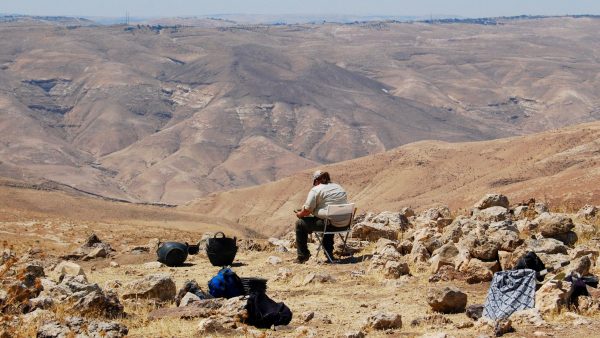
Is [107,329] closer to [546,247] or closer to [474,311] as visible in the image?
[474,311]

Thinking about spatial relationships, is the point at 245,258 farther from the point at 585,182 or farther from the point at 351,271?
the point at 585,182

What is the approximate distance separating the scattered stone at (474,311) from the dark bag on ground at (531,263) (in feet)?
3.96

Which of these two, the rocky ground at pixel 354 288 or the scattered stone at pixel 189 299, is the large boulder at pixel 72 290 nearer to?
the rocky ground at pixel 354 288

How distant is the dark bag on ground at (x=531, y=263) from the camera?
1012 cm

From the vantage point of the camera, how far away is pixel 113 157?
176500 millimetres

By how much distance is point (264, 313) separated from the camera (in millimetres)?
8859

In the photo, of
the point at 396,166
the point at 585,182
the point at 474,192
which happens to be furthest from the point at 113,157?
the point at 585,182

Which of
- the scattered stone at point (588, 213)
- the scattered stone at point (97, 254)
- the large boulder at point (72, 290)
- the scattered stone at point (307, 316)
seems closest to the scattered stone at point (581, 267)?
the scattered stone at point (307, 316)

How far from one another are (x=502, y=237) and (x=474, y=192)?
130 feet

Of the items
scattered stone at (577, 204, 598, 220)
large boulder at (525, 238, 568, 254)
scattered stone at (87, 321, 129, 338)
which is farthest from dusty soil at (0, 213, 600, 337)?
scattered stone at (577, 204, 598, 220)

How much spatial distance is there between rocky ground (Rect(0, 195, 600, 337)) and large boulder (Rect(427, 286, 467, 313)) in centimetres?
1

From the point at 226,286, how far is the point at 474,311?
308 centimetres

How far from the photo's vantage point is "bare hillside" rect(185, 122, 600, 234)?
40913 mm

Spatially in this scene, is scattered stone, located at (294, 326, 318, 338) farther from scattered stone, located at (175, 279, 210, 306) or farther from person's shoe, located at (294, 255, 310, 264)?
person's shoe, located at (294, 255, 310, 264)
